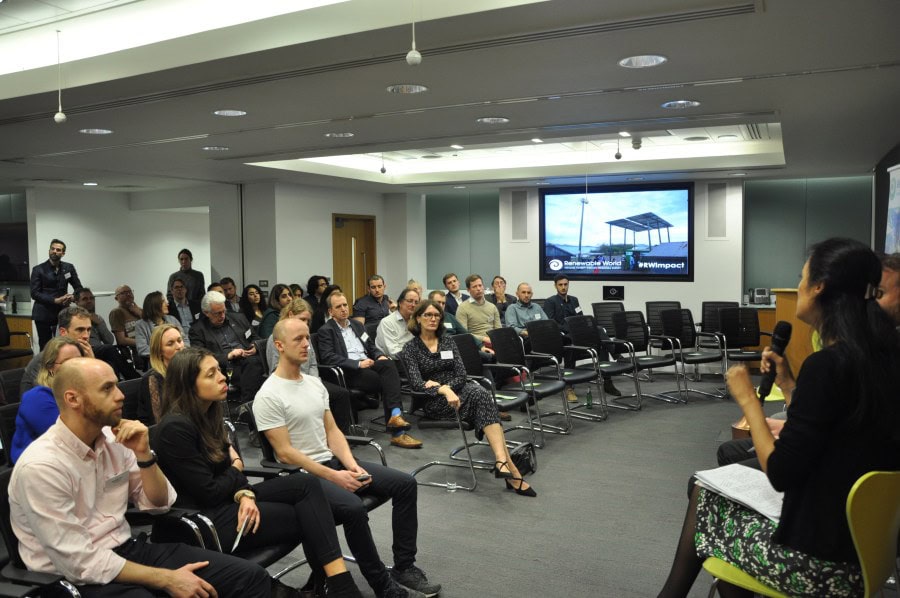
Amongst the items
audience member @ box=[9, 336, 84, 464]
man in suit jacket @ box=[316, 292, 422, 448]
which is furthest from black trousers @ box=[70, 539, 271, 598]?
man in suit jacket @ box=[316, 292, 422, 448]

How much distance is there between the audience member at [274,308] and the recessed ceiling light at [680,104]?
4.23 m

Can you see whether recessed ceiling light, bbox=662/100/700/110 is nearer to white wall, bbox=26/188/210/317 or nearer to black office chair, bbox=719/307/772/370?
black office chair, bbox=719/307/772/370

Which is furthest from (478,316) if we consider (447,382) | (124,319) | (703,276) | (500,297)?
(703,276)

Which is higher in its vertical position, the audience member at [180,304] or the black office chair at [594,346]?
the audience member at [180,304]

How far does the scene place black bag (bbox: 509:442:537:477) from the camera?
17.0ft

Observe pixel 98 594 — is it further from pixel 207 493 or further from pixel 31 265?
pixel 31 265

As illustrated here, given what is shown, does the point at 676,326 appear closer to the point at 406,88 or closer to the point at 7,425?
the point at 406,88

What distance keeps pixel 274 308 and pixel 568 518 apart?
4542 millimetres

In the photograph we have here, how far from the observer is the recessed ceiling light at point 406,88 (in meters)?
4.90

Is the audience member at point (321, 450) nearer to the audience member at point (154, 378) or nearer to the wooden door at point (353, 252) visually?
the audience member at point (154, 378)

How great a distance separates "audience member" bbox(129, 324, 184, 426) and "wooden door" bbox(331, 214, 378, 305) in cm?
808

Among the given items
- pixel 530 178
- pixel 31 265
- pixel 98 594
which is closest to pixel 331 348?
pixel 98 594

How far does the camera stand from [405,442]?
6023mm

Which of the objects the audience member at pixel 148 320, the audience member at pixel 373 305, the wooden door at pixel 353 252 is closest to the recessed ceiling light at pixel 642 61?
the audience member at pixel 373 305
